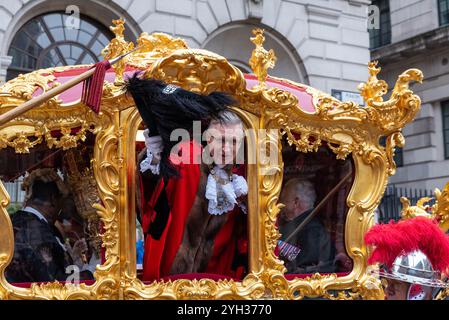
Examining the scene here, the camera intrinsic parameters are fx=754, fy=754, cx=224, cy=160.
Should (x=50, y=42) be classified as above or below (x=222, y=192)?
above

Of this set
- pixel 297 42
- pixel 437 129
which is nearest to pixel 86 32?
pixel 297 42

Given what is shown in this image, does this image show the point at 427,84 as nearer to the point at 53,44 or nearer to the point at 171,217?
the point at 53,44

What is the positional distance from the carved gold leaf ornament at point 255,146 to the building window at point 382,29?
55.3 ft

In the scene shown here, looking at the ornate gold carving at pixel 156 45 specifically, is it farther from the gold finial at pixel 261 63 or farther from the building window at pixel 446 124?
the building window at pixel 446 124

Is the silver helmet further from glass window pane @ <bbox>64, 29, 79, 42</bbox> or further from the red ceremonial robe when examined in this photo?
glass window pane @ <bbox>64, 29, 79, 42</bbox>

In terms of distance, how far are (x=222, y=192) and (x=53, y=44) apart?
7641mm

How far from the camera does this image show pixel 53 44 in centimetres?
1220

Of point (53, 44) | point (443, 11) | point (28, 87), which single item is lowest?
point (28, 87)

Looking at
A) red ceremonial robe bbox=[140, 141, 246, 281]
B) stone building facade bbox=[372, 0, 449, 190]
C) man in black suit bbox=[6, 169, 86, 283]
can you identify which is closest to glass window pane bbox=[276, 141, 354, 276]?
red ceremonial robe bbox=[140, 141, 246, 281]

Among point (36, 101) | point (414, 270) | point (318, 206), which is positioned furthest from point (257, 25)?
point (36, 101)

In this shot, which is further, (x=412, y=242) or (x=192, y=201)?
(x=192, y=201)

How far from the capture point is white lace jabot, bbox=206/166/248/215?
5371 millimetres

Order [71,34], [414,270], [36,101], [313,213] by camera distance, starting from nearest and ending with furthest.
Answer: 1. [36,101]
2. [414,270]
3. [313,213]
4. [71,34]
